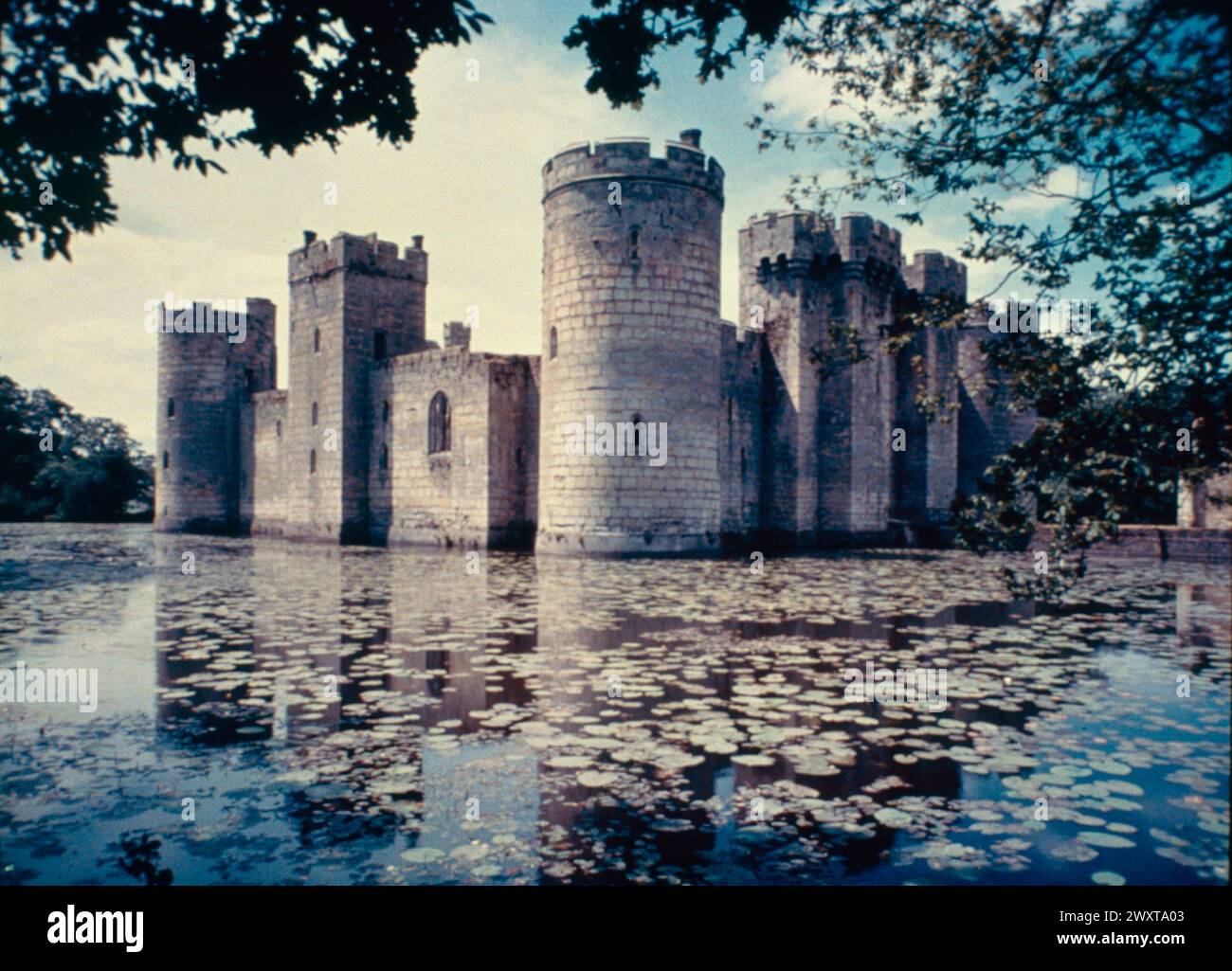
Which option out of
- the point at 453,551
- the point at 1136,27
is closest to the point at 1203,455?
the point at 1136,27

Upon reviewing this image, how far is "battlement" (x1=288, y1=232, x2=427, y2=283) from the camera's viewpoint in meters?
25.0

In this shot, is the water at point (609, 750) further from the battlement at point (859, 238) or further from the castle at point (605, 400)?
the battlement at point (859, 238)

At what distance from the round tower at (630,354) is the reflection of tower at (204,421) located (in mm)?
18533

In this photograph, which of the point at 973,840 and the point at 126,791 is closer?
the point at 973,840

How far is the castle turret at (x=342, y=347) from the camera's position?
25.3 meters

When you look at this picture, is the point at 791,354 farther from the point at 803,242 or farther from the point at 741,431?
the point at 803,242

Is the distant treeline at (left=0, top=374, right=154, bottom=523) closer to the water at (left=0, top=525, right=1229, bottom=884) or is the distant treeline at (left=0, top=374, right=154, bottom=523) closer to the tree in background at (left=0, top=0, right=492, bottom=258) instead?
the water at (left=0, top=525, right=1229, bottom=884)

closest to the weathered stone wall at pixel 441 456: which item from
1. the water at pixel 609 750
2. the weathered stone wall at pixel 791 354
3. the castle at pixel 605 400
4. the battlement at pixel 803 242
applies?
the castle at pixel 605 400

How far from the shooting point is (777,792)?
11.6 feet

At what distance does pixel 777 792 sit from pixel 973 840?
813mm

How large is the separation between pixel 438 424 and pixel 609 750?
20.7 metres

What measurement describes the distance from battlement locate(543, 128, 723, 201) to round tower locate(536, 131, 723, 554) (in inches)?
1.2
